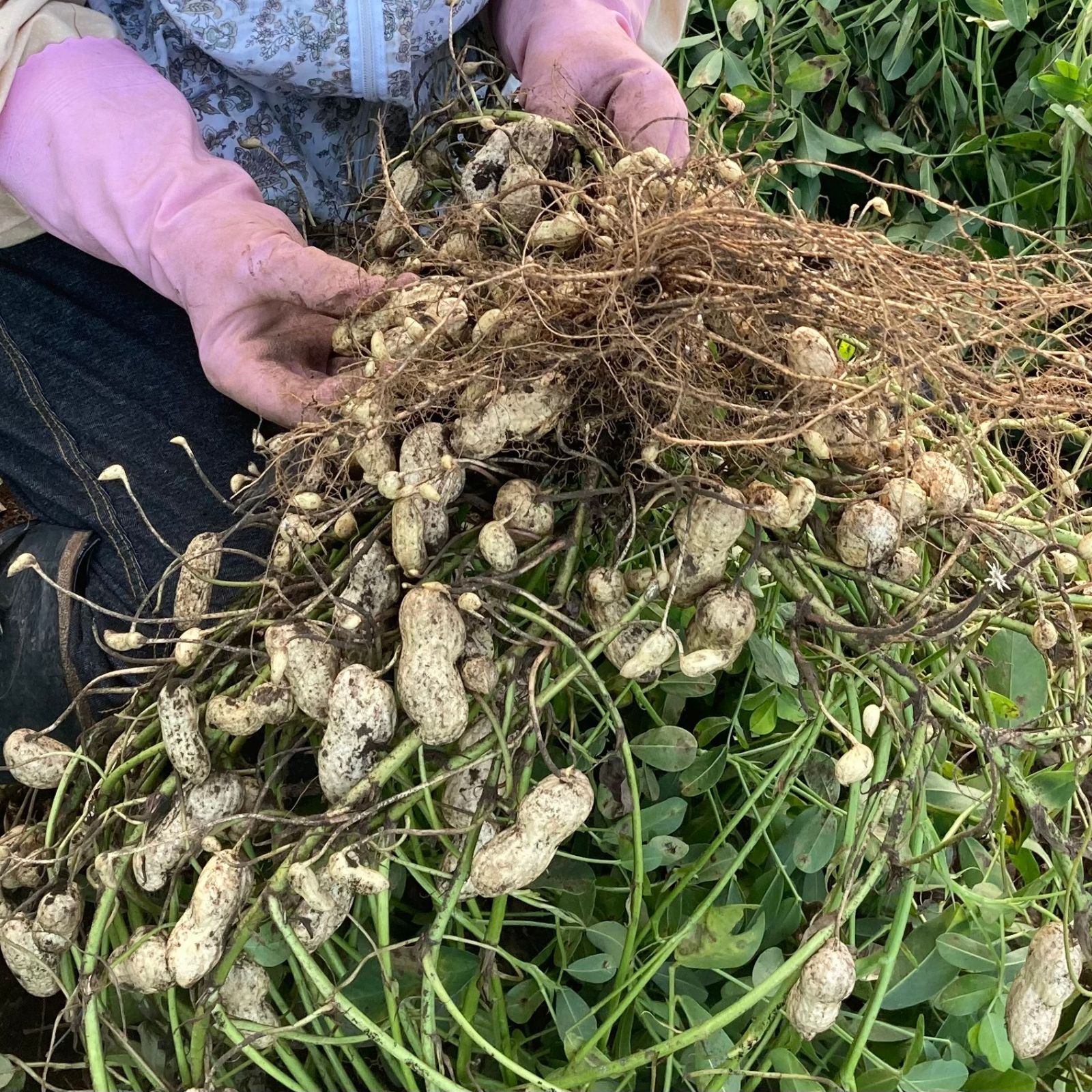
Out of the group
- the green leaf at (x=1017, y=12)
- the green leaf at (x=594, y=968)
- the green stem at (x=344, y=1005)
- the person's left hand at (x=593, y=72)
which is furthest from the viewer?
the green leaf at (x=1017, y=12)

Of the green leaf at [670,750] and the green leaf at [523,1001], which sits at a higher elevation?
the green leaf at [670,750]

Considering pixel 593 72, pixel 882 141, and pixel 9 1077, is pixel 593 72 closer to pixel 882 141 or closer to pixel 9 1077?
pixel 882 141

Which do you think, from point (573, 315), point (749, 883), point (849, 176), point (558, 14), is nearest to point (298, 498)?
point (573, 315)

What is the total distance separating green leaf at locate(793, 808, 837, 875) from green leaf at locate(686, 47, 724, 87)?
815 millimetres

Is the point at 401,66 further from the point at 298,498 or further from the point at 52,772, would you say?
the point at 52,772

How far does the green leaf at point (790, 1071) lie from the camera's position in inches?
21.5

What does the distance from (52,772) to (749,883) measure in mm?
460

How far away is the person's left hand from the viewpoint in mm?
708

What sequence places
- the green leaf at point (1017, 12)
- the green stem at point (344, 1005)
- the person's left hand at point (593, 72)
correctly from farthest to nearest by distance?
1. the green leaf at point (1017, 12)
2. the person's left hand at point (593, 72)
3. the green stem at point (344, 1005)

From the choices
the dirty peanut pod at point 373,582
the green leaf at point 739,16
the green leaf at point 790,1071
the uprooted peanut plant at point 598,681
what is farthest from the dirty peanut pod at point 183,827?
the green leaf at point 739,16

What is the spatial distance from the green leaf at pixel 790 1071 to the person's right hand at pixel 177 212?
0.47 meters

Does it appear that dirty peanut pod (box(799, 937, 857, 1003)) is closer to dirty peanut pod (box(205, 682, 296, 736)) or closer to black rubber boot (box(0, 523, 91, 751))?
dirty peanut pod (box(205, 682, 296, 736))

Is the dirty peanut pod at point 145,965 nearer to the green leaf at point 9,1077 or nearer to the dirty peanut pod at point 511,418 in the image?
the green leaf at point 9,1077

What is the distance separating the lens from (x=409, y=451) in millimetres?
519
